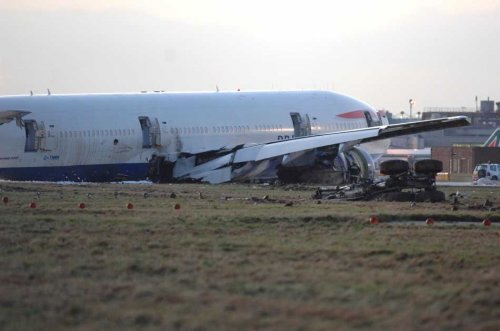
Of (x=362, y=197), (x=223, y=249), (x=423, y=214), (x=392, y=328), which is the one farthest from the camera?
(x=362, y=197)

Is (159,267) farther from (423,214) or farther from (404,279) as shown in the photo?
(423,214)

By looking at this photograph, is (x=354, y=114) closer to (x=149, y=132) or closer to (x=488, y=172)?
(x=149, y=132)

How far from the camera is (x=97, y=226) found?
878 inches

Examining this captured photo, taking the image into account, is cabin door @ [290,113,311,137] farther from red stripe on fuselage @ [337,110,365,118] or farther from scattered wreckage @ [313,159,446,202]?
scattered wreckage @ [313,159,446,202]

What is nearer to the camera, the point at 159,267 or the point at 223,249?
the point at 159,267

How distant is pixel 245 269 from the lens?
1667cm

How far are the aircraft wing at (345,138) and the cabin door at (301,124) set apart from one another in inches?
157

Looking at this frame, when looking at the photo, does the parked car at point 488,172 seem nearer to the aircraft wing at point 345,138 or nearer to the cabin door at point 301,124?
the cabin door at point 301,124

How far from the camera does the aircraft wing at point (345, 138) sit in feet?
136

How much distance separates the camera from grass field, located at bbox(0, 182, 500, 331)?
13.2 metres

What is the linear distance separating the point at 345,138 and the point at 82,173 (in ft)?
33.2

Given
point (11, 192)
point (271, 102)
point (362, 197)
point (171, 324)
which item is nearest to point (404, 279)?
point (171, 324)

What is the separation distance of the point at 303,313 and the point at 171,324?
161 cm

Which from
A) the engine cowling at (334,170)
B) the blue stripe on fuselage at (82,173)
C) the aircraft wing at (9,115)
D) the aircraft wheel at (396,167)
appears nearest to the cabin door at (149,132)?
the blue stripe on fuselage at (82,173)
